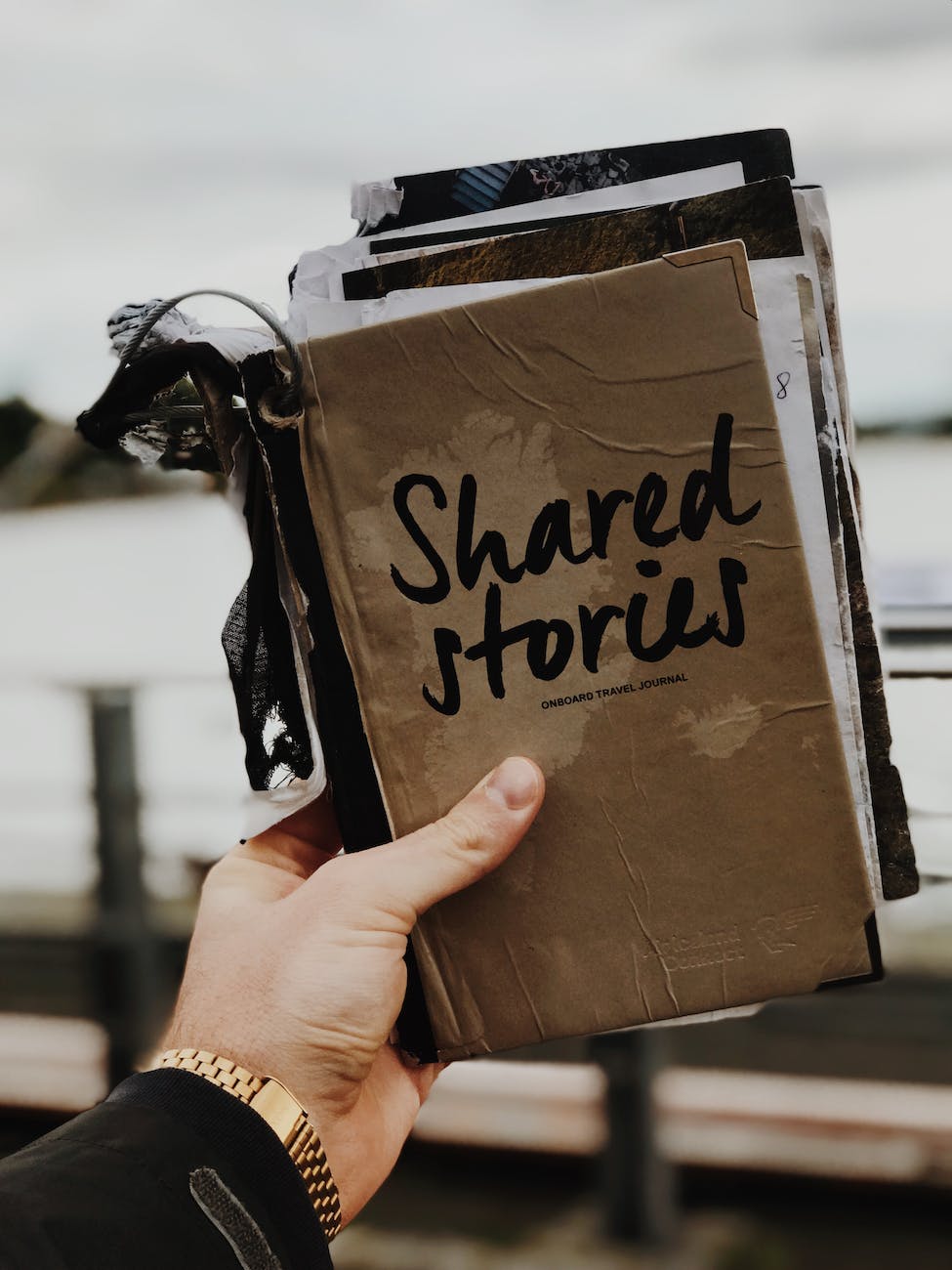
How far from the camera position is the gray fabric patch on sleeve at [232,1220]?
53cm

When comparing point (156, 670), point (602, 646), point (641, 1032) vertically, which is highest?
point (602, 646)

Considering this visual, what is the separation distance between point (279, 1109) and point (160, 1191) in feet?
Result: 0.24

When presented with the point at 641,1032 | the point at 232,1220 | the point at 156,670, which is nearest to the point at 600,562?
the point at 232,1220

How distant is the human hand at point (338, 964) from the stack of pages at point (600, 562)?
0.02 m

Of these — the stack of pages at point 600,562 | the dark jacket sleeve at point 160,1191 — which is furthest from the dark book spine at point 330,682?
the dark jacket sleeve at point 160,1191

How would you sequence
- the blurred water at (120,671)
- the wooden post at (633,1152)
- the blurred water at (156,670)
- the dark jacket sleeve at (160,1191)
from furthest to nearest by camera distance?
1. the blurred water at (120,671)
2. the blurred water at (156,670)
3. the wooden post at (633,1152)
4. the dark jacket sleeve at (160,1191)

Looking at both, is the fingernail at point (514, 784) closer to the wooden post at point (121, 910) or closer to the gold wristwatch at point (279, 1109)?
the gold wristwatch at point (279, 1109)

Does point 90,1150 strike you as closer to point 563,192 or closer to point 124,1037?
point 563,192

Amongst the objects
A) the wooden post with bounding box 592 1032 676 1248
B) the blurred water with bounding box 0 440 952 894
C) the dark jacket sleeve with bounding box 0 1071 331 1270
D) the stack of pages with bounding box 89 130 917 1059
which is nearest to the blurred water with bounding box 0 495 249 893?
the blurred water with bounding box 0 440 952 894

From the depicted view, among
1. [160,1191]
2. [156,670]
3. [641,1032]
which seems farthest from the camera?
[156,670]

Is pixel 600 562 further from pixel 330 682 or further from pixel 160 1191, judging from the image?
pixel 160 1191

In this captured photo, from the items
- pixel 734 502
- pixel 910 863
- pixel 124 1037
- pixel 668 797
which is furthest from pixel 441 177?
pixel 124 1037

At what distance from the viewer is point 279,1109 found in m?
0.58

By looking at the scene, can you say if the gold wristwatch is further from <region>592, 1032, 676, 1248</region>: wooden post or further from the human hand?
<region>592, 1032, 676, 1248</region>: wooden post
